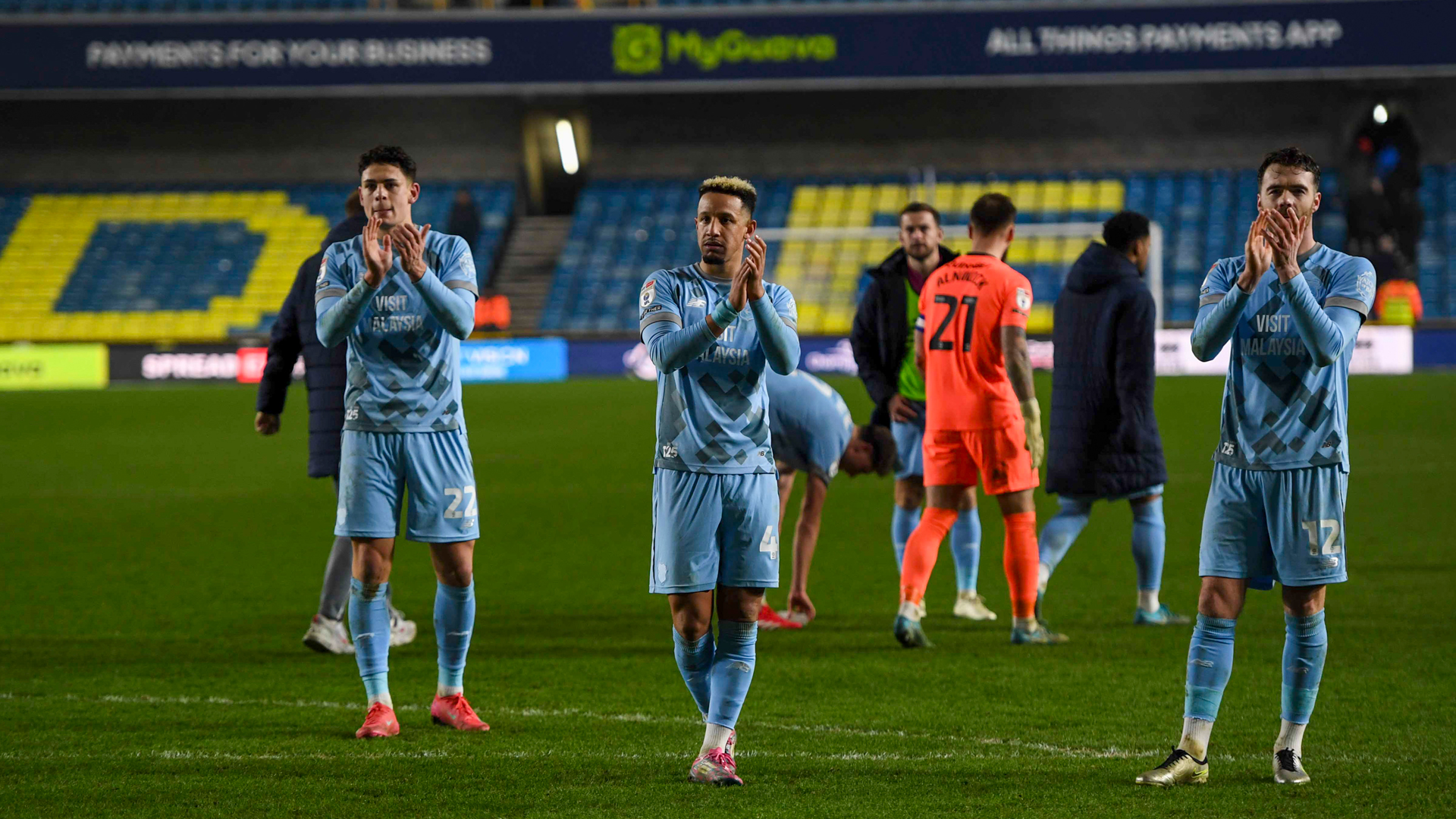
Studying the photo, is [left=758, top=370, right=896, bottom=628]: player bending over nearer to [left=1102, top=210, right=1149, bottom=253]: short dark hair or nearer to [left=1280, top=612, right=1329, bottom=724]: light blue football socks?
[left=1102, top=210, right=1149, bottom=253]: short dark hair

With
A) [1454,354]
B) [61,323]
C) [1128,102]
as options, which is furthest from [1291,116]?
[61,323]

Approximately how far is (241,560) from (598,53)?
2360cm

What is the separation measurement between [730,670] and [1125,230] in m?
3.40

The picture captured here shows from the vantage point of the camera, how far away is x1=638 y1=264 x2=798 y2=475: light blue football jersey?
473 centimetres

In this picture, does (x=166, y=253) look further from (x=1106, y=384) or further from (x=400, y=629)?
(x=1106, y=384)

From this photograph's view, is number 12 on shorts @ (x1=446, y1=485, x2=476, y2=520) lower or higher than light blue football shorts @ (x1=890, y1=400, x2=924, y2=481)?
lower

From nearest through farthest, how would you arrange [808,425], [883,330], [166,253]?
[808,425] → [883,330] → [166,253]

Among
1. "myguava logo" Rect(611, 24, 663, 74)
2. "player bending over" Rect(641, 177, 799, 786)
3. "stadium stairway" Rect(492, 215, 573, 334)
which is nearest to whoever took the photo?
"player bending over" Rect(641, 177, 799, 786)

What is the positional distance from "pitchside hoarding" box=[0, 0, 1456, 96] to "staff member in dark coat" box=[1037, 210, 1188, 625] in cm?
2512

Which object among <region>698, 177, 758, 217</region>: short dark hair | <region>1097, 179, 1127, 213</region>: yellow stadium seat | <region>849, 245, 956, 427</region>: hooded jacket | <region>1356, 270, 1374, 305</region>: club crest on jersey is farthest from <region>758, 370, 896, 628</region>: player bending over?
<region>1097, 179, 1127, 213</region>: yellow stadium seat

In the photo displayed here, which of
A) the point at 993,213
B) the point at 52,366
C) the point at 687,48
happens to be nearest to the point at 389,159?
the point at 993,213

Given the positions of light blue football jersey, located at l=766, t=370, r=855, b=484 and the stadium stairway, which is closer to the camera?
light blue football jersey, located at l=766, t=370, r=855, b=484

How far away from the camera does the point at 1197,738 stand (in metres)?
4.62

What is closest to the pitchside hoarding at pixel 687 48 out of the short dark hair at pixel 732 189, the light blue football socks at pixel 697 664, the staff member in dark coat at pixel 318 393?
the staff member in dark coat at pixel 318 393
